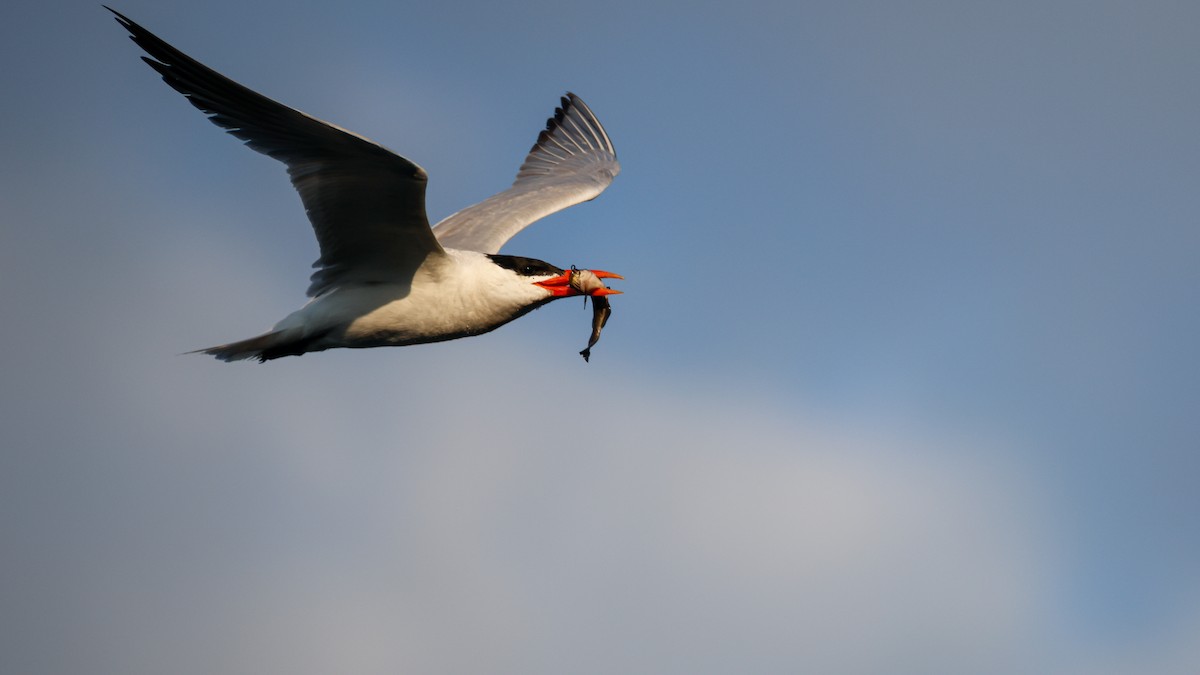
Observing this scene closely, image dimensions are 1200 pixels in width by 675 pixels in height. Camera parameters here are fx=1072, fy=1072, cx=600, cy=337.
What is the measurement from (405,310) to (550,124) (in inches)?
278

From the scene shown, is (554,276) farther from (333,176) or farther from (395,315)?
(333,176)

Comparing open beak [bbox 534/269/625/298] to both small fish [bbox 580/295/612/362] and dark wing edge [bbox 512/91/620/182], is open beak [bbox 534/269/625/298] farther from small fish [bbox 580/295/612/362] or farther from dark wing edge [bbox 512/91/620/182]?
dark wing edge [bbox 512/91/620/182]

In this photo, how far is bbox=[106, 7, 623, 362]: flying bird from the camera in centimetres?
755

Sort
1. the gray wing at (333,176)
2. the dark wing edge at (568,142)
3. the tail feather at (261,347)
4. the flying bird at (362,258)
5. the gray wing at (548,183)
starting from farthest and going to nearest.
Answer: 1. the dark wing edge at (568,142)
2. the gray wing at (548,183)
3. the tail feather at (261,347)
4. the flying bird at (362,258)
5. the gray wing at (333,176)

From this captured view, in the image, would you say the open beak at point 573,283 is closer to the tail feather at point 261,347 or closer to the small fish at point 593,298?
the small fish at point 593,298

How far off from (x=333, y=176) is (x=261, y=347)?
68.5 inches

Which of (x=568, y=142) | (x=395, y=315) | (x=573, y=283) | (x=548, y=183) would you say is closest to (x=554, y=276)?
(x=573, y=283)

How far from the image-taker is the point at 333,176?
820cm

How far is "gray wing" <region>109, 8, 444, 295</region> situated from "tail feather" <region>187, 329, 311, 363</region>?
1.59 ft

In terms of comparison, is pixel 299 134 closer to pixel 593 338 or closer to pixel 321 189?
pixel 321 189

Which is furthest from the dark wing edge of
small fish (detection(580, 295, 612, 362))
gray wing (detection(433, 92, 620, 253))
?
small fish (detection(580, 295, 612, 362))

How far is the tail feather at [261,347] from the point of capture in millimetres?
8922

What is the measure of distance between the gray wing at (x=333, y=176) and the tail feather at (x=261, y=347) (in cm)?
48

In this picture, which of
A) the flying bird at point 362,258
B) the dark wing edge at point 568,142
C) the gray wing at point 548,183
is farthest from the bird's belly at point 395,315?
the dark wing edge at point 568,142
